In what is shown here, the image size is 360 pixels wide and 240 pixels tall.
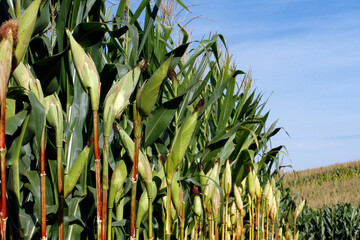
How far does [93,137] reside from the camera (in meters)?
1.24

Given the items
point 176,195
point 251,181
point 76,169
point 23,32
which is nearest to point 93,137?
point 76,169

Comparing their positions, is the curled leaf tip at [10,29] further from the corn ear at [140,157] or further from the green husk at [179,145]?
the green husk at [179,145]

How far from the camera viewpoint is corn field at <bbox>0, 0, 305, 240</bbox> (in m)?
0.93

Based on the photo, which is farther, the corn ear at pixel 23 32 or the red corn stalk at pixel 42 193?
the red corn stalk at pixel 42 193

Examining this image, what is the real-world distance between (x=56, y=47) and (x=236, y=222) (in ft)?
3.57

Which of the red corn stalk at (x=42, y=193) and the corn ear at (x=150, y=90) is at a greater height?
the corn ear at (x=150, y=90)

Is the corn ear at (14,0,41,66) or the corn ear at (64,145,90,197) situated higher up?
the corn ear at (14,0,41,66)

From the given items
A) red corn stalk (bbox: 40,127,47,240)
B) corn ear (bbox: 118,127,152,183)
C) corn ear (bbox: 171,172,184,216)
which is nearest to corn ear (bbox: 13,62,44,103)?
red corn stalk (bbox: 40,127,47,240)

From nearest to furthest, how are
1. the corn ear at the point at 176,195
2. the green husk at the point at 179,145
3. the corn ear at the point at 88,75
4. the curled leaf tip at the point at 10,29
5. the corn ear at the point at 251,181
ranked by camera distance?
the curled leaf tip at the point at 10,29 → the corn ear at the point at 88,75 → the green husk at the point at 179,145 → the corn ear at the point at 176,195 → the corn ear at the point at 251,181

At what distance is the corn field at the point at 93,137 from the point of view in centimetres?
93

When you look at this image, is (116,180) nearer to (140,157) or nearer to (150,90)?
(140,157)

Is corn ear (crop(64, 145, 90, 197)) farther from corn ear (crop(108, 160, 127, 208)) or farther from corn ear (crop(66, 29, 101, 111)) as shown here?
corn ear (crop(66, 29, 101, 111))

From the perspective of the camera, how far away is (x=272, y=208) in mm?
2146

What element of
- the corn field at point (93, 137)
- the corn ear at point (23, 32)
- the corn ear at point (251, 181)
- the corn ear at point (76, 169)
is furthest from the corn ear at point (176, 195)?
the corn ear at point (23, 32)
